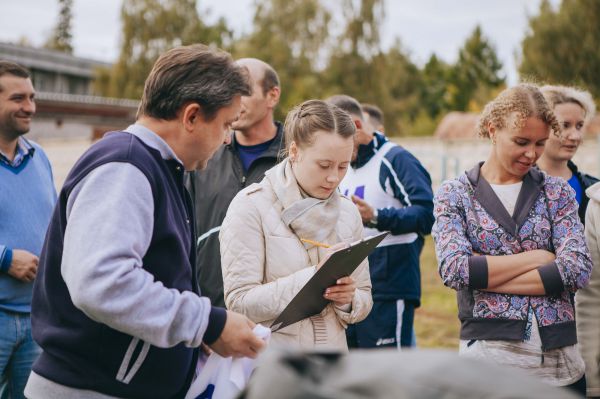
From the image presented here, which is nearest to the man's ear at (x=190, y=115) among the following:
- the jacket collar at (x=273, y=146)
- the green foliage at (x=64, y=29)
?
the jacket collar at (x=273, y=146)

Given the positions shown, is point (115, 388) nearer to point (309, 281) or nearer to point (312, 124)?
point (309, 281)

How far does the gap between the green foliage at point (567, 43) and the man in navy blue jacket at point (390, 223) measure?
21.4 m

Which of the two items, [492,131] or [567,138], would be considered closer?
[492,131]

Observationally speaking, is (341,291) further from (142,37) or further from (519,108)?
(142,37)

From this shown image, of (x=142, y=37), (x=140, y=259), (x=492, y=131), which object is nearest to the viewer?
(x=140, y=259)

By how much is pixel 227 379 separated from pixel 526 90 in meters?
1.86

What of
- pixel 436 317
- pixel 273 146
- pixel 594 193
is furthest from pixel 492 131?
pixel 436 317

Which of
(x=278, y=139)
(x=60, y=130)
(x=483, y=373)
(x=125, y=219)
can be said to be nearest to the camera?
(x=483, y=373)

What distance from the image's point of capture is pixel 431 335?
7473 millimetres

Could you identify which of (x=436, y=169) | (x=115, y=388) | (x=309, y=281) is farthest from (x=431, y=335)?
(x=436, y=169)

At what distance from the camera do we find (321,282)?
251 centimetres

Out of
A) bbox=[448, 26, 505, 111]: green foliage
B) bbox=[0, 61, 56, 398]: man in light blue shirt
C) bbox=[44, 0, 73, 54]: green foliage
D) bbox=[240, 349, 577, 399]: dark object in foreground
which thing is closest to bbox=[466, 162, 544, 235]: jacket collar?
bbox=[240, 349, 577, 399]: dark object in foreground

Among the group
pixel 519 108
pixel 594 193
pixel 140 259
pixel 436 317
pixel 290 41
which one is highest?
pixel 290 41

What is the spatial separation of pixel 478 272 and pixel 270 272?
874 mm
